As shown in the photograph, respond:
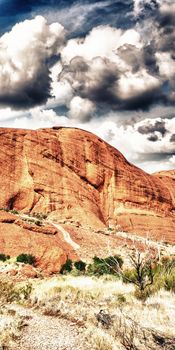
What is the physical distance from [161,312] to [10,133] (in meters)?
69.4

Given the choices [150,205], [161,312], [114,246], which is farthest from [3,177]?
[161,312]

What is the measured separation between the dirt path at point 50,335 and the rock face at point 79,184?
57994 millimetres

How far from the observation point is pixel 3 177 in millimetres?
72625

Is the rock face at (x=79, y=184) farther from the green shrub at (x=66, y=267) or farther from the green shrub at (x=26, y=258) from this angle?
the green shrub at (x=26, y=258)

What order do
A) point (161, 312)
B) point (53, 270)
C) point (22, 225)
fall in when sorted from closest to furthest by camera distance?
point (161, 312) → point (53, 270) → point (22, 225)

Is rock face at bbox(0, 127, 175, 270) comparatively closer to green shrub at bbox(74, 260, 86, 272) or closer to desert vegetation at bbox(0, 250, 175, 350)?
green shrub at bbox(74, 260, 86, 272)

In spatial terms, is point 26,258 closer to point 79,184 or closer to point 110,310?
point 110,310

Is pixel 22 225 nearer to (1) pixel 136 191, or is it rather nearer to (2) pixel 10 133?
(2) pixel 10 133

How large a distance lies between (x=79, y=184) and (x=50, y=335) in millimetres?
71808

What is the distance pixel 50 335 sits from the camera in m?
9.03

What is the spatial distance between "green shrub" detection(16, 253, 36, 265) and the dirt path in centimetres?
1926

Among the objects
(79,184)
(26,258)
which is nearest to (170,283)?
(26,258)

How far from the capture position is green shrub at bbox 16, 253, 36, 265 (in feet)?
99.5

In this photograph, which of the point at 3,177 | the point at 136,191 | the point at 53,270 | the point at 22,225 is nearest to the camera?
the point at 53,270
